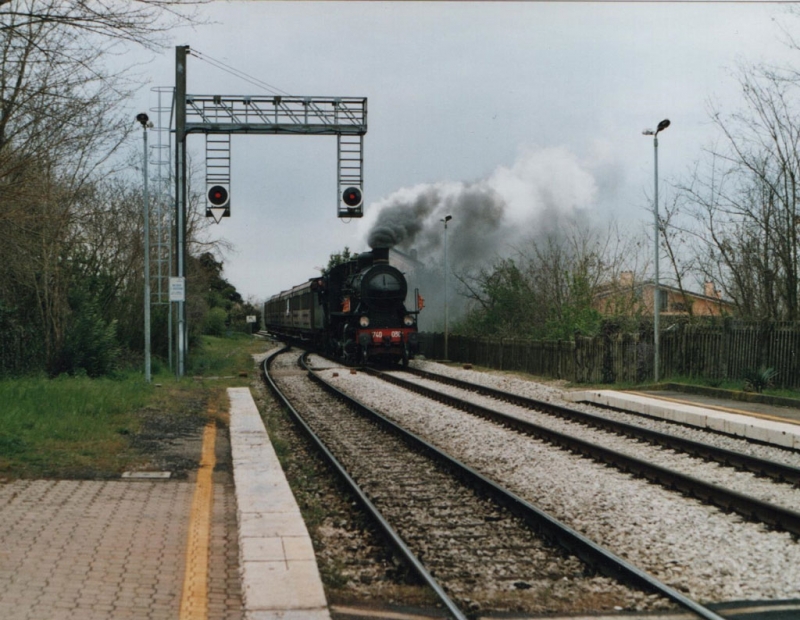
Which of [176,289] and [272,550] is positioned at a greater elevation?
[176,289]

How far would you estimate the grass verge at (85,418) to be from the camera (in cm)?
905

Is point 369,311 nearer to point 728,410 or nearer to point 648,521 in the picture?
point 728,410

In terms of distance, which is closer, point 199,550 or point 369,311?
point 199,550

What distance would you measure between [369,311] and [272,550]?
21536 mm

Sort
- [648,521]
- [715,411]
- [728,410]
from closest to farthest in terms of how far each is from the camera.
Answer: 1. [648,521]
2. [715,411]
3. [728,410]

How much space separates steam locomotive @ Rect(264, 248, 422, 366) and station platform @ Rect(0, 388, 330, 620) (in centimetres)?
1843

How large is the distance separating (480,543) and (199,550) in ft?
7.01

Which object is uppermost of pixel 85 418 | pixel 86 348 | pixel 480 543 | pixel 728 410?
pixel 86 348

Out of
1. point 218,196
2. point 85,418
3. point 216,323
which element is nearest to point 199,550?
point 85,418

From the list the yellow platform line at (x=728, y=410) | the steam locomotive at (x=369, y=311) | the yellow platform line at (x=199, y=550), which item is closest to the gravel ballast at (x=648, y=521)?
the yellow platform line at (x=728, y=410)

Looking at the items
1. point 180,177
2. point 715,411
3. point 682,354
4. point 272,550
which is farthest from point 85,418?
point 682,354

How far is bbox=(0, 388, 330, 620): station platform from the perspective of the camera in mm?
4688

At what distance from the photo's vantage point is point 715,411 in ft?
47.1

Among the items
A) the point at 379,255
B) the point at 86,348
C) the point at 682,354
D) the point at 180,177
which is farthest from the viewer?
the point at 379,255
